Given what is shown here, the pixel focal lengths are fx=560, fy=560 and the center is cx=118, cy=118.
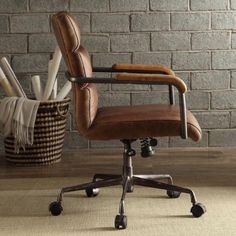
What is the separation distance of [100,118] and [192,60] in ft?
5.15

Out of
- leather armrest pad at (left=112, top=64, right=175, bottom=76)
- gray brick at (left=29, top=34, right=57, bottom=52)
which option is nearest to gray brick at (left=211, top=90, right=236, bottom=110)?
leather armrest pad at (left=112, top=64, right=175, bottom=76)

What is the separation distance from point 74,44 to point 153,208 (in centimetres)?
90

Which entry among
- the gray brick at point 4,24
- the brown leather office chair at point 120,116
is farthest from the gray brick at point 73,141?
the brown leather office chair at point 120,116

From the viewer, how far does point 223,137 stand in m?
Answer: 4.16

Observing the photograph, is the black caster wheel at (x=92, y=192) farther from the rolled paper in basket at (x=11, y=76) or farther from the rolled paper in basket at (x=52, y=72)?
the rolled paper in basket at (x=11, y=76)

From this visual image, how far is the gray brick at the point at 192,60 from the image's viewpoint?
160 inches

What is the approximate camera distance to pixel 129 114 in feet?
8.87

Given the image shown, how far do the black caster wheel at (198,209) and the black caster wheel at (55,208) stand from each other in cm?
64

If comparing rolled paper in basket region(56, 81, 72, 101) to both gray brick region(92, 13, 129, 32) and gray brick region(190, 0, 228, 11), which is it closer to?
gray brick region(92, 13, 129, 32)

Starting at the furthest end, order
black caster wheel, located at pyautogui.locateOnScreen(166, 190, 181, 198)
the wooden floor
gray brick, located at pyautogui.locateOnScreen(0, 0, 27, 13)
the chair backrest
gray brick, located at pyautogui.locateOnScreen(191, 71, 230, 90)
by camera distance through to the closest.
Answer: gray brick, located at pyautogui.locateOnScreen(191, 71, 230, 90) → gray brick, located at pyautogui.locateOnScreen(0, 0, 27, 13) → the wooden floor → black caster wheel, located at pyautogui.locateOnScreen(166, 190, 181, 198) → the chair backrest

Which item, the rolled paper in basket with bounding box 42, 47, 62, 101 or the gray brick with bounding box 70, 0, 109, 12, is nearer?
the rolled paper in basket with bounding box 42, 47, 62, 101

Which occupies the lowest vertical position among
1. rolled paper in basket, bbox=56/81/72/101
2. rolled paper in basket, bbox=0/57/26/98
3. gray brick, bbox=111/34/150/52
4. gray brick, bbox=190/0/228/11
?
rolled paper in basket, bbox=56/81/72/101

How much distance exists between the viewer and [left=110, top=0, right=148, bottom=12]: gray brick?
3.99 meters

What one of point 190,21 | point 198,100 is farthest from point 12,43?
point 198,100
